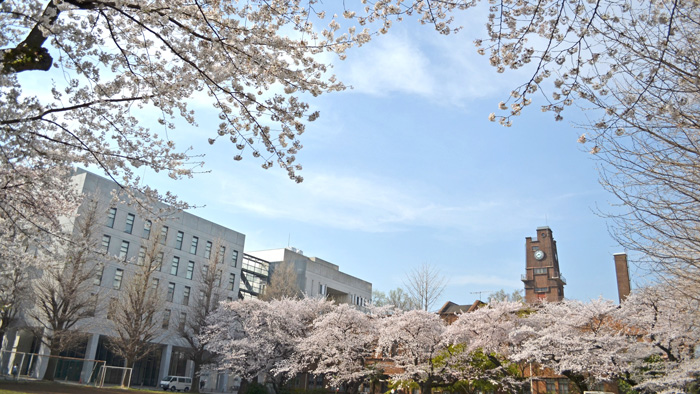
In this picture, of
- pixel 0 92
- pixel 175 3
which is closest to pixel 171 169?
pixel 0 92

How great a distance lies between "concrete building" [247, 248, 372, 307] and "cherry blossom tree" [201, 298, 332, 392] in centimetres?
1805

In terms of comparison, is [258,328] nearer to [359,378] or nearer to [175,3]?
[359,378]

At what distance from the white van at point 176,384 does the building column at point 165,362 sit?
2.81m

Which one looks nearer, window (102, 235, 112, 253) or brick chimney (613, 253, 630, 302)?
window (102, 235, 112, 253)

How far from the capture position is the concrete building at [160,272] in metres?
32.9

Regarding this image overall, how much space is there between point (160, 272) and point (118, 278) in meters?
3.70

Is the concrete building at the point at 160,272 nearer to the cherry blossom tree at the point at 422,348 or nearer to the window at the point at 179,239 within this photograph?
the window at the point at 179,239

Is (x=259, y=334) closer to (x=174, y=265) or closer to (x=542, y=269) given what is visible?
(x=174, y=265)

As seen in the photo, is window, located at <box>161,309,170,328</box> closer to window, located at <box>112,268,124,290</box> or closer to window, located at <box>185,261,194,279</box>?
window, located at <box>185,261,194,279</box>

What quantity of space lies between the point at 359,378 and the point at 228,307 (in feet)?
36.0

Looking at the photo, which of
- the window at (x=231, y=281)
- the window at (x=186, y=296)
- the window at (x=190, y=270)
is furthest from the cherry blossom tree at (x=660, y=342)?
the window at (x=190, y=270)

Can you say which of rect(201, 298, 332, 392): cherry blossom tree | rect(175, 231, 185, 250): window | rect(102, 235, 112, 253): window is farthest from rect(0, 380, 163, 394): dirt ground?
rect(175, 231, 185, 250): window

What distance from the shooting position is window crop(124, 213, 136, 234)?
3672cm

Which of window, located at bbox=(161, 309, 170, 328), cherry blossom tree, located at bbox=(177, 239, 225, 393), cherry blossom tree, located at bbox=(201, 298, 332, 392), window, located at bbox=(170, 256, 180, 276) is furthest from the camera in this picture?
window, located at bbox=(170, 256, 180, 276)
